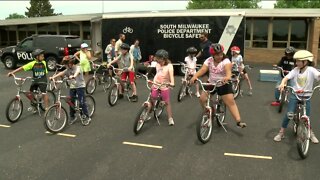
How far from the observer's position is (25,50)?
19.1 metres

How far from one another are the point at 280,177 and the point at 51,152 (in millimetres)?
3925

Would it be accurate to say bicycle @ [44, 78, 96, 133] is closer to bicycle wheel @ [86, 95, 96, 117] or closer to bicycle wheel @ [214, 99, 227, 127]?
bicycle wheel @ [86, 95, 96, 117]

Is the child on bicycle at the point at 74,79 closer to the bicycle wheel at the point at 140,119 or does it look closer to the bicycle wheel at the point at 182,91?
the bicycle wheel at the point at 140,119

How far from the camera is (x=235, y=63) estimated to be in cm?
1117

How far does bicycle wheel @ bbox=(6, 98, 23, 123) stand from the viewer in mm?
8316

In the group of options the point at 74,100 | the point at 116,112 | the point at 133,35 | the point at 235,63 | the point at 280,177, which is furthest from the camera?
the point at 133,35

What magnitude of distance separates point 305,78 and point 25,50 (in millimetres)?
16214

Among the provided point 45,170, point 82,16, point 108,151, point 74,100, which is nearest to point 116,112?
point 74,100

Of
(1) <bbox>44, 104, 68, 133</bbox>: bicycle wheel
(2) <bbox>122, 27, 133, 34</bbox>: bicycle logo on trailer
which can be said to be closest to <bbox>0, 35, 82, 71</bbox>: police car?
(2) <bbox>122, 27, 133, 34</bbox>: bicycle logo on trailer

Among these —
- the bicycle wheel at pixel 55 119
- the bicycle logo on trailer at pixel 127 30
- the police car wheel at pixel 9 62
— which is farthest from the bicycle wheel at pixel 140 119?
the police car wheel at pixel 9 62

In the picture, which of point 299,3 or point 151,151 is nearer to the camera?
point 151,151

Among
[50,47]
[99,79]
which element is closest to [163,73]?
[99,79]

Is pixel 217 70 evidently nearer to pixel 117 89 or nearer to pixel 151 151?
pixel 151 151

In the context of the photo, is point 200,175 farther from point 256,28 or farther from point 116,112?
point 256,28
